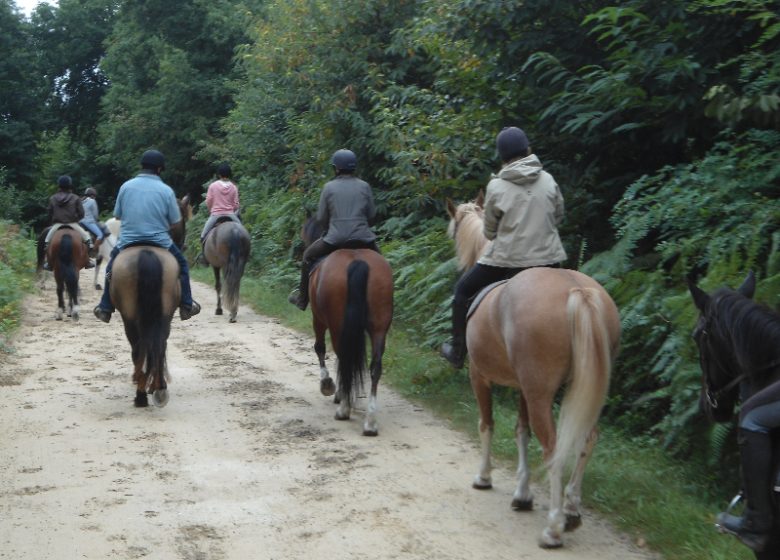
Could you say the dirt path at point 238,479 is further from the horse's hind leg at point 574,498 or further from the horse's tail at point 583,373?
the horse's tail at point 583,373

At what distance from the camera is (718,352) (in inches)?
182

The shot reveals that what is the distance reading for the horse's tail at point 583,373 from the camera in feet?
17.7

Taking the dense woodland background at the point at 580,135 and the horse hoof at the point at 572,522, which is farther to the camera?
the dense woodland background at the point at 580,135

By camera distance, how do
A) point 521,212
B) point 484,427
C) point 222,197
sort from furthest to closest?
point 222,197, point 484,427, point 521,212

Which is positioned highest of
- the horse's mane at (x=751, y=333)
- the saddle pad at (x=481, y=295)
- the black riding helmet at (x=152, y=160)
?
the black riding helmet at (x=152, y=160)

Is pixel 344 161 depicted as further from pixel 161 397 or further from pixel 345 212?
pixel 161 397

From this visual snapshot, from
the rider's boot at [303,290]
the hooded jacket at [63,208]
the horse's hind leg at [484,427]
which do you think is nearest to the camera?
the horse's hind leg at [484,427]

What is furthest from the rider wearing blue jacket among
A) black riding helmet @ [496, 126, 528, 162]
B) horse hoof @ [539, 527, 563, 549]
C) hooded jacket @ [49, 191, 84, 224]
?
hooded jacket @ [49, 191, 84, 224]

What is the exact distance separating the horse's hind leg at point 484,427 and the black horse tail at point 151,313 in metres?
4.03

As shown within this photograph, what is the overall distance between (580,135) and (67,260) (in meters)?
10.0

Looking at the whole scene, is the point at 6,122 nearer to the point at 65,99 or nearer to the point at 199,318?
the point at 65,99

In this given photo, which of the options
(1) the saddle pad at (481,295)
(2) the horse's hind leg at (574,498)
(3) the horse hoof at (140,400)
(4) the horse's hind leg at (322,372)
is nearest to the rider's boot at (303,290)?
(4) the horse's hind leg at (322,372)

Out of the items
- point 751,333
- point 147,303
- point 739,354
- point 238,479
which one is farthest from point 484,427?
point 147,303

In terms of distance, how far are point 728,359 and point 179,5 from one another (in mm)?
37200
